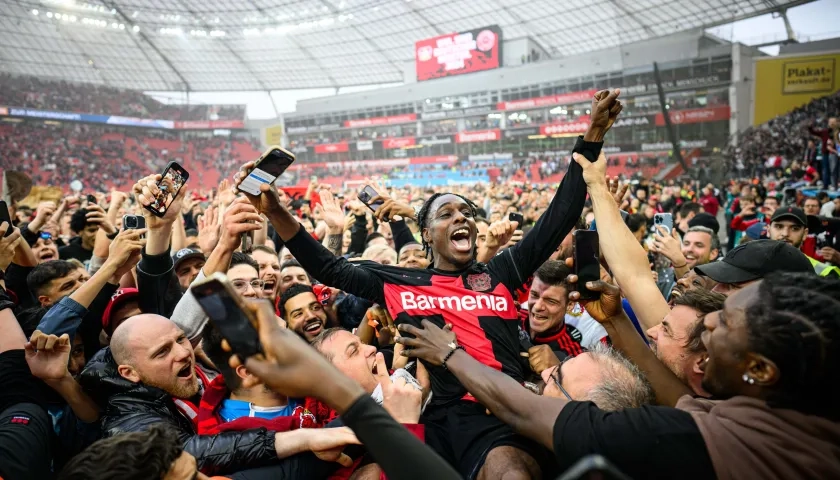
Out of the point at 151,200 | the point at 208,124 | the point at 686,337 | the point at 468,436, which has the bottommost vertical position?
the point at 468,436

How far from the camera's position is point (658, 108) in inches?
1132

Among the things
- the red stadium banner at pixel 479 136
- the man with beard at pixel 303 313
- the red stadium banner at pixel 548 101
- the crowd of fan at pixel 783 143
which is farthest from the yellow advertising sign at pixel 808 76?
the man with beard at pixel 303 313

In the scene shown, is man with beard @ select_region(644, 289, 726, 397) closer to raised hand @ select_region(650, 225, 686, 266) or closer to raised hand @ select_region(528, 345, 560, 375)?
raised hand @ select_region(528, 345, 560, 375)

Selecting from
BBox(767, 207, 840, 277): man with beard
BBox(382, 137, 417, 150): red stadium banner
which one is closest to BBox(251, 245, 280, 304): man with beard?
BBox(767, 207, 840, 277): man with beard

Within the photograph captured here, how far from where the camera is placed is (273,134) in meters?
50.9

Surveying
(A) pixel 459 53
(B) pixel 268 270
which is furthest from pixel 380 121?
(B) pixel 268 270

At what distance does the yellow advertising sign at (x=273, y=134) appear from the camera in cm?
5036

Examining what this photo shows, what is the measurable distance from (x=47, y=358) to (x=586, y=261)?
2271mm

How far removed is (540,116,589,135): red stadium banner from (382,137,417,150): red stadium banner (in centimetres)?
1177

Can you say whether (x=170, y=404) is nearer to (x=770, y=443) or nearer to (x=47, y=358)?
(x=47, y=358)

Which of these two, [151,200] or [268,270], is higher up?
[151,200]

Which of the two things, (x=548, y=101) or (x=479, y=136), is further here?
(x=479, y=136)

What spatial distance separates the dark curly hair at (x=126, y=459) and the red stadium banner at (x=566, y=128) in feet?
110

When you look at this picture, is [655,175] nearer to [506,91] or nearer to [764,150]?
[764,150]
